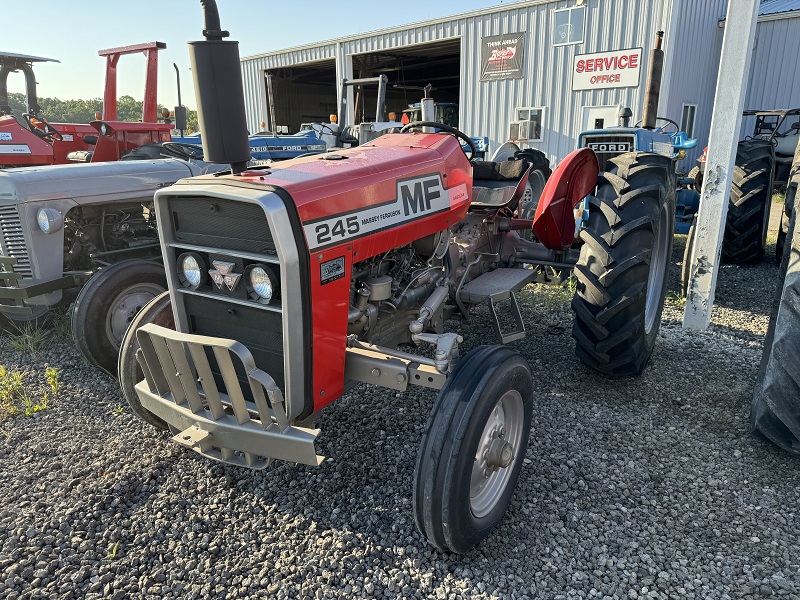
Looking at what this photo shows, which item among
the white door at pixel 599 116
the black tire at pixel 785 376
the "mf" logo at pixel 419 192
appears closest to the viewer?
the black tire at pixel 785 376

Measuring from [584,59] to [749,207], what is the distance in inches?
272

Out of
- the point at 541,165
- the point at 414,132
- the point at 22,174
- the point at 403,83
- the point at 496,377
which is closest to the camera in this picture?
the point at 496,377

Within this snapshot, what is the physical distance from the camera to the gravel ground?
216 cm

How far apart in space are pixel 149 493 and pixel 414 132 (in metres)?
2.37

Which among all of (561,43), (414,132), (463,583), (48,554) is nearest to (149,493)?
(48,554)

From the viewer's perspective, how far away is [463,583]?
2.14m

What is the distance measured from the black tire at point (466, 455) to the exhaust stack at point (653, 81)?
4.10 m

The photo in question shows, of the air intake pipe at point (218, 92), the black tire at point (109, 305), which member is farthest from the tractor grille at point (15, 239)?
the air intake pipe at point (218, 92)

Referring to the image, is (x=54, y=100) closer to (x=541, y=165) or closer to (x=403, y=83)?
(x=403, y=83)

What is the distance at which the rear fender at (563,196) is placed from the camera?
12.2 feet

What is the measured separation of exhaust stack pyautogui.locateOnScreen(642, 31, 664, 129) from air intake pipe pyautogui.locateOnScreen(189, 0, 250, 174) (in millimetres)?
4426

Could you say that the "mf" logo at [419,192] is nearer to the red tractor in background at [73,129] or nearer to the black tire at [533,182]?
the black tire at [533,182]

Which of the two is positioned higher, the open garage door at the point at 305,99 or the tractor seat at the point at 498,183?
the open garage door at the point at 305,99

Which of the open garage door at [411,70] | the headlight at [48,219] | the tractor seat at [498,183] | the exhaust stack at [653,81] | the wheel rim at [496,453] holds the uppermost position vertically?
the open garage door at [411,70]
